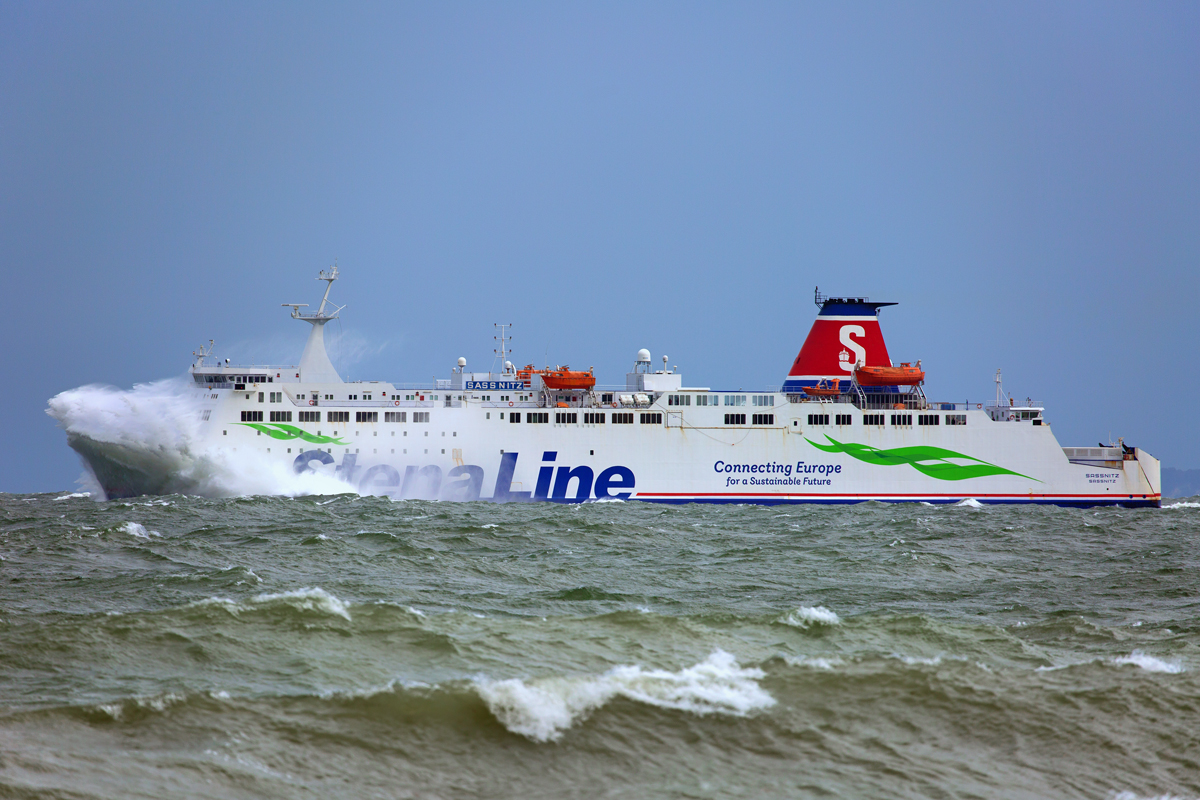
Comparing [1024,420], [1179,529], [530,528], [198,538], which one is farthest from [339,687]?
[1024,420]

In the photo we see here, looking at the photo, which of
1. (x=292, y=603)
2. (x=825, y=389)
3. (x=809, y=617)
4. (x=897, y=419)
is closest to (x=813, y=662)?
(x=809, y=617)

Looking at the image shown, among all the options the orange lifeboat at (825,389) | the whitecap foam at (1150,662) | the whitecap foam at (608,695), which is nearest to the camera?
the whitecap foam at (608,695)

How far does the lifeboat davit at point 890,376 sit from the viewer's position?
35688mm

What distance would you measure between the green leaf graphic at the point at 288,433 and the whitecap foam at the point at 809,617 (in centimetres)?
2290

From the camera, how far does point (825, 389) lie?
118ft

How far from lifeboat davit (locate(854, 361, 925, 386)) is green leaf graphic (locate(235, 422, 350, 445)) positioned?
60.5 ft

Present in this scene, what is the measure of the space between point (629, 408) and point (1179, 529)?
1658 centimetres

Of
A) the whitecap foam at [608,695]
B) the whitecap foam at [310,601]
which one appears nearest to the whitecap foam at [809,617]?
the whitecap foam at [608,695]

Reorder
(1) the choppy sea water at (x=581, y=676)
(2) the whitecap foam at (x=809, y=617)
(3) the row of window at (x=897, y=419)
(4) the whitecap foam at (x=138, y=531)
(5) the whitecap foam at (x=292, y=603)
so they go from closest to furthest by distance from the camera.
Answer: (1) the choppy sea water at (x=581, y=676) → (5) the whitecap foam at (x=292, y=603) → (2) the whitecap foam at (x=809, y=617) → (4) the whitecap foam at (x=138, y=531) → (3) the row of window at (x=897, y=419)

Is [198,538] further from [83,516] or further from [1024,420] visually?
[1024,420]

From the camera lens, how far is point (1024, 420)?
3562 cm

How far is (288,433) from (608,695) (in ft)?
84.9

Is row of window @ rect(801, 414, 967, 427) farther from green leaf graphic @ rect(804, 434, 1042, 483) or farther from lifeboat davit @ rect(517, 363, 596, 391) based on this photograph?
lifeboat davit @ rect(517, 363, 596, 391)

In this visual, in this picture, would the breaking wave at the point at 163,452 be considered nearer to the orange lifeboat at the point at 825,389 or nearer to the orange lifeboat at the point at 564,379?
the orange lifeboat at the point at 564,379
